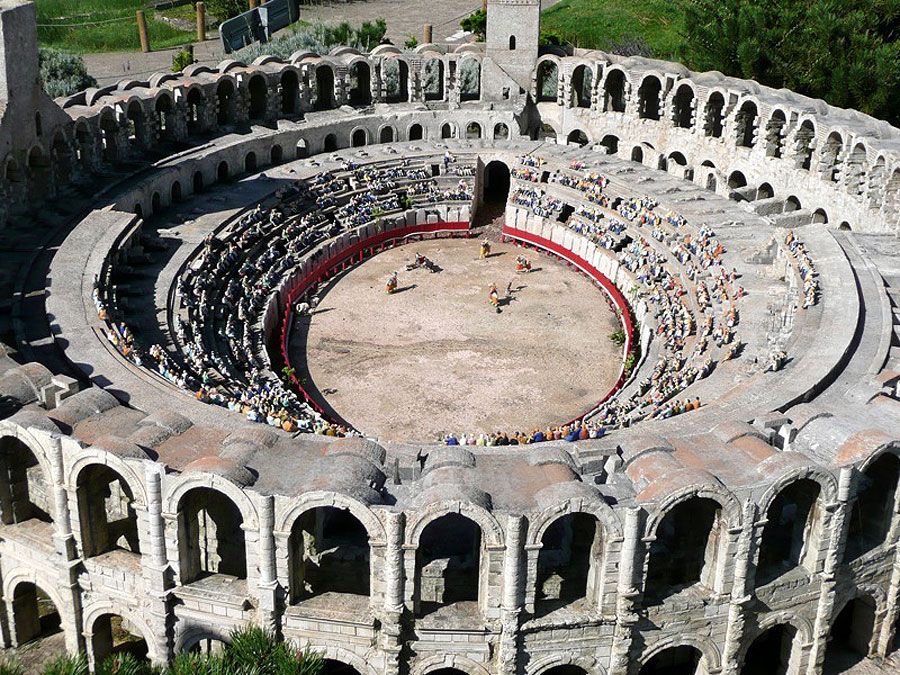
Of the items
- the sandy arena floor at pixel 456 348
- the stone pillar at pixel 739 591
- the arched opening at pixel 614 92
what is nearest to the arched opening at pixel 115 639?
the sandy arena floor at pixel 456 348

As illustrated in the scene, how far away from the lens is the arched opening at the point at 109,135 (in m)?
61.4

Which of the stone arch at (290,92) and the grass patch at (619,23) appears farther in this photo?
the grass patch at (619,23)

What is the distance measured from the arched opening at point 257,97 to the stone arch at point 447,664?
47.8 m

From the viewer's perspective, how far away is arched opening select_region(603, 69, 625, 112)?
7656 centimetres

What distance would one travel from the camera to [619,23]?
10169 cm

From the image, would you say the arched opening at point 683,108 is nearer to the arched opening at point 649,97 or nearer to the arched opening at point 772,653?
the arched opening at point 649,97

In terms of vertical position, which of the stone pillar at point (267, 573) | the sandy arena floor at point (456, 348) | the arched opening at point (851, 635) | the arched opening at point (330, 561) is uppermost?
the stone pillar at point (267, 573)

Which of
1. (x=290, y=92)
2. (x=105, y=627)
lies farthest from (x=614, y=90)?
(x=105, y=627)

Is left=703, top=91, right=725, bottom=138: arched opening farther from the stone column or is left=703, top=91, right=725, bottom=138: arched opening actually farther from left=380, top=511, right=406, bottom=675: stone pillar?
left=380, top=511, right=406, bottom=675: stone pillar

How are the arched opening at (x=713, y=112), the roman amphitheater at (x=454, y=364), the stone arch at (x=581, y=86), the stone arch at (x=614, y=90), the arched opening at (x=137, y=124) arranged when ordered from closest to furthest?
the roman amphitheater at (x=454, y=364), the arched opening at (x=137, y=124), the arched opening at (x=713, y=112), the stone arch at (x=614, y=90), the stone arch at (x=581, y=86)

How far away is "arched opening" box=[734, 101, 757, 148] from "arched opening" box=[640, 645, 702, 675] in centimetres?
4020

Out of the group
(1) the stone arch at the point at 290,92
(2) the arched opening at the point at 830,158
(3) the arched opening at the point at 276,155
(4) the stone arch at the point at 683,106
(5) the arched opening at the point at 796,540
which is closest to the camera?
(5) the arched opening at the point at 796,540

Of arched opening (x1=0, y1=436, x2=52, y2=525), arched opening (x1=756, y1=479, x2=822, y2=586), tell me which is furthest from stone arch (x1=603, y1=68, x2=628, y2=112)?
arched opening (x1=0, y1=436, x2=52, y2=525)

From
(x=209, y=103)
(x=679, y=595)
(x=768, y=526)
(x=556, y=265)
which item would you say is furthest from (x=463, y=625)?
(x=209, y=103)
